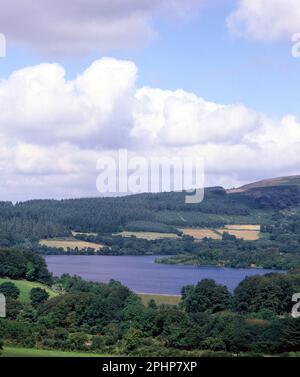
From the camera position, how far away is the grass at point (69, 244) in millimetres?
74106

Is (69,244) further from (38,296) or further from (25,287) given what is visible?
(38,296)

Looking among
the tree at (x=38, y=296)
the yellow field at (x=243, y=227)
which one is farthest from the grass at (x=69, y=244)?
the tree at (x=38, y=296)

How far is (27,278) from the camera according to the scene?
122ft

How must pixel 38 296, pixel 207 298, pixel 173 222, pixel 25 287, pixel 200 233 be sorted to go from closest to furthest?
pixel 38 296
pixel 207 298
pixel 25 287
pixel 200 233
pixel 173 222

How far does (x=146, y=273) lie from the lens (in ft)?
169

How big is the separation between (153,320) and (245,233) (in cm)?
6605

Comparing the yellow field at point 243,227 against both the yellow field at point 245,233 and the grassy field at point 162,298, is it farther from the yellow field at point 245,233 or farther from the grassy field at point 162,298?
the grassy field at point 162,298

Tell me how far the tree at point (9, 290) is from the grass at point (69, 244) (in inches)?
1681

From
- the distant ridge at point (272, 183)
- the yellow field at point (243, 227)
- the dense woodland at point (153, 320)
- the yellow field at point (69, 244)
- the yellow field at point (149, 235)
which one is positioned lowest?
the dense woodland at point (153, 320)

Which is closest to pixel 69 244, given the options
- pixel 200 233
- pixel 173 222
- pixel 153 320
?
pixel 200 233

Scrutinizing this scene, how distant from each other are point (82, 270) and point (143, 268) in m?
9.04

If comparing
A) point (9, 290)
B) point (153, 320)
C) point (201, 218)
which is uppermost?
point (201, 218)

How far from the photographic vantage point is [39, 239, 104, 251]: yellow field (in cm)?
7412

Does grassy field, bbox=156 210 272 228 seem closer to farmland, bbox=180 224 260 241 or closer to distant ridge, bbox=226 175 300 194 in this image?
farmland, bbox=180 224 260 241
